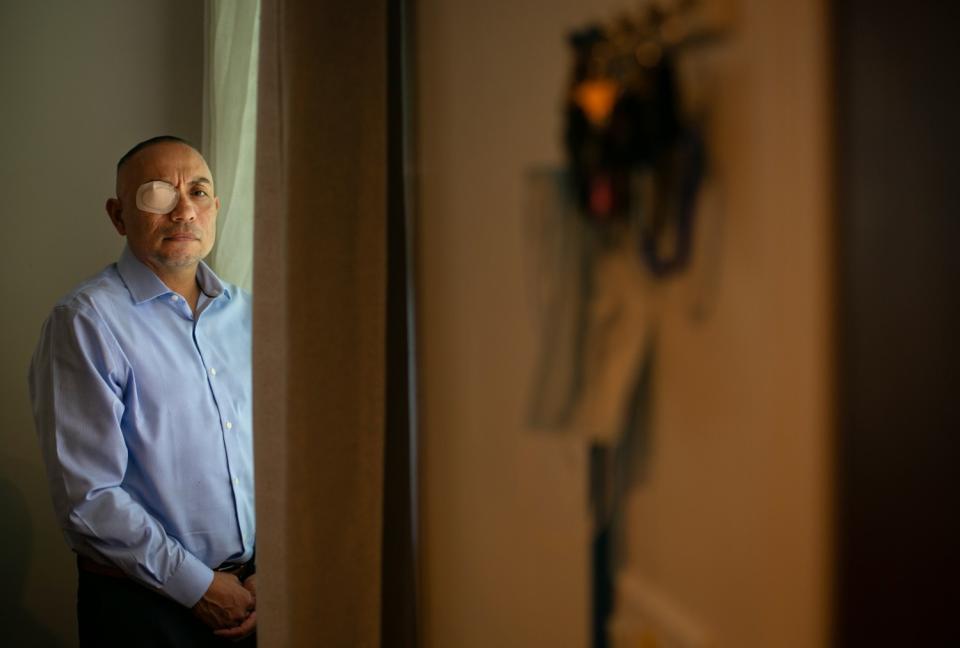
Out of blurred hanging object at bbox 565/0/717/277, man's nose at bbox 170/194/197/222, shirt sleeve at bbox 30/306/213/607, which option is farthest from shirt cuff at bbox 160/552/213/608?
blurred hanging object at bbox 565/0/717/277

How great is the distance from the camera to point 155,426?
1.48 meters

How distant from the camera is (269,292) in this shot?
844 millimetres

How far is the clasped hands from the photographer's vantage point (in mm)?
1431

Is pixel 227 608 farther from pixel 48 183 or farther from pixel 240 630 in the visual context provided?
pixel 48 183

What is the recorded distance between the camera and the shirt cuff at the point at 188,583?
4.58 feet

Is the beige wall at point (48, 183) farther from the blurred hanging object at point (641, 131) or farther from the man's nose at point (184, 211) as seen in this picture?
the blurred hanging object at point (641, 131)

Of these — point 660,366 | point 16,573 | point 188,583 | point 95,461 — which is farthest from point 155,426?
point 660,366

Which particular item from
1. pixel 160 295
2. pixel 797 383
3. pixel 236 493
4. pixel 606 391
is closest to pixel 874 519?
pixel 797 383

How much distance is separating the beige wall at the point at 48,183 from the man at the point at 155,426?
1.76 ft

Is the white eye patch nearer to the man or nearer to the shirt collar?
the man

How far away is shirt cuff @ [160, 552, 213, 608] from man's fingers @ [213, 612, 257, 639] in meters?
0.09

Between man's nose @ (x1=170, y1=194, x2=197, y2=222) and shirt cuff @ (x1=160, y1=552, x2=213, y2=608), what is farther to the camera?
man's nose @ (x1=170, y1=194, x2=197, y2=222)

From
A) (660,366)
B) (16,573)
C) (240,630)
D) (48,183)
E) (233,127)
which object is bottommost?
(16,573)

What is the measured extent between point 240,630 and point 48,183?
144 cm
